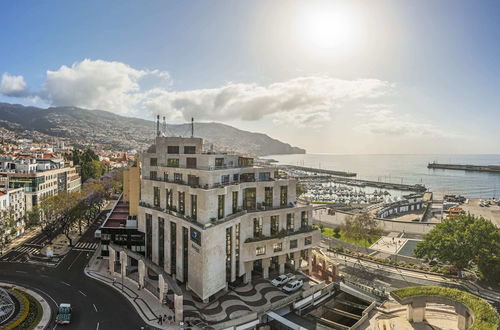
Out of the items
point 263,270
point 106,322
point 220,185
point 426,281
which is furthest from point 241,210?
point 426,281

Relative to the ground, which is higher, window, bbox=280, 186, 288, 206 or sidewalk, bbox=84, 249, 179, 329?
window, bbox=280, 186, 288, 206

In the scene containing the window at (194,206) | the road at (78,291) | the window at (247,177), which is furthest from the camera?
the window at (247,177)

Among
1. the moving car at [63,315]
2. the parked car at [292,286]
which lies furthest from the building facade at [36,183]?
the parked car at [292,286]

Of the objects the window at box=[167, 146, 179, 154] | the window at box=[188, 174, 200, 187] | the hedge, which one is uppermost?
the window at box=[167, 146, 179, 154]

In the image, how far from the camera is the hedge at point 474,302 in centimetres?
3162

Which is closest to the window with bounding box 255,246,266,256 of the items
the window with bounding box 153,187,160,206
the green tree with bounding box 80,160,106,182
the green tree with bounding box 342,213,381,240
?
the window with bounding box 153,187,160,206

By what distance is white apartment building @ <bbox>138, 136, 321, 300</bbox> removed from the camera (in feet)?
135

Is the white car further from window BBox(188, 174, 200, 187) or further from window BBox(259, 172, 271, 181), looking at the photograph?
window BBox(188, 174, 200, 187)

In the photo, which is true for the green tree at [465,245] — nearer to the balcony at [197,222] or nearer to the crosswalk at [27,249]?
the balcony at [197,222]

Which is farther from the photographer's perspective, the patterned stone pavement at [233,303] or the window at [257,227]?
the window at [257,227]

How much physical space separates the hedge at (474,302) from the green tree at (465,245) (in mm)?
13636

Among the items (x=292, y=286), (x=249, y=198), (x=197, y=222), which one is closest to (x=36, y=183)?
(x=197, y=222)

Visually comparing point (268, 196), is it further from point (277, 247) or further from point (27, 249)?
point (27, 249)

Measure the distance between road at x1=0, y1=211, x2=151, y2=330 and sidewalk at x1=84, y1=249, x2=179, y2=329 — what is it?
2.45 ft
